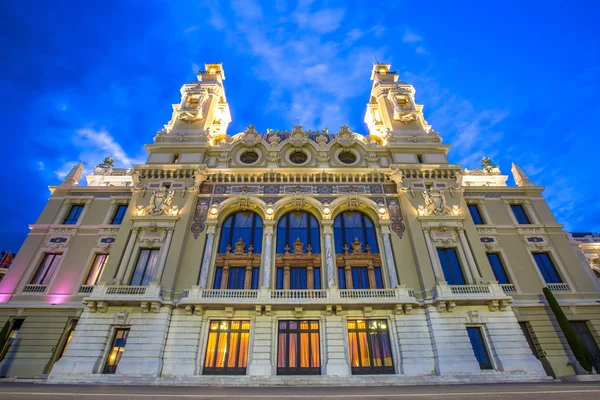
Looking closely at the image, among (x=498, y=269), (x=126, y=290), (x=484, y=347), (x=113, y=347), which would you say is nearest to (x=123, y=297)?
(x=126, y=290)

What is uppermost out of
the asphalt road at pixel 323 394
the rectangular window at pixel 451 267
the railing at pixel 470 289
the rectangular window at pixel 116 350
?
the rectangular window at pixel 451 267

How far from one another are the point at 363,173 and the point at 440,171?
24.9ft

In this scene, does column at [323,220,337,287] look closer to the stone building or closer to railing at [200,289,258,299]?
the stone building

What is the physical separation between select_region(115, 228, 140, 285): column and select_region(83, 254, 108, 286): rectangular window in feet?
12.5

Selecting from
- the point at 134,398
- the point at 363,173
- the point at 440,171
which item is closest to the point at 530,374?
the point at 440,171

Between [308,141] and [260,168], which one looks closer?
[260,168]

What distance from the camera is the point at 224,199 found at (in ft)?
92.1

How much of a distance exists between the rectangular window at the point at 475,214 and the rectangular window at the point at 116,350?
31.5 metres

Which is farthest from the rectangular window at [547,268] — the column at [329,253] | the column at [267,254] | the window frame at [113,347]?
the window frame at [113,347]

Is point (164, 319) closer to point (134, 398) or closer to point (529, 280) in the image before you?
point (134, 398)

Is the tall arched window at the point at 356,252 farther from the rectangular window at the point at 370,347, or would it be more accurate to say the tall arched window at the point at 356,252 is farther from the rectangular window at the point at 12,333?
the rectangular window at the point at 12,333

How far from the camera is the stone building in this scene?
20.3m

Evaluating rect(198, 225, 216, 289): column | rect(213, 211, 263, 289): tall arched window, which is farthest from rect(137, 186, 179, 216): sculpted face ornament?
rect(213, 211, 263, 289): tall arched window

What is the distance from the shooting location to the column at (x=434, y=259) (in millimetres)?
23062
